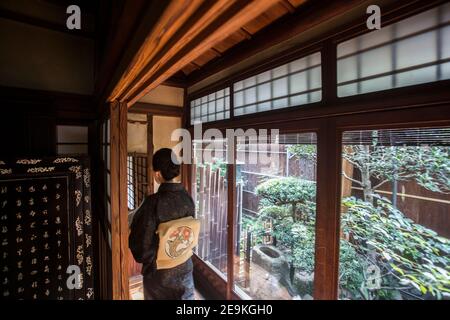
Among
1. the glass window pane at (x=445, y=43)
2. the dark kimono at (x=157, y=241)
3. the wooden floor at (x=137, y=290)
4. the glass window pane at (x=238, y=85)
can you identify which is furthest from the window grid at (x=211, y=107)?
the wooden floor at (x=137, y=290)

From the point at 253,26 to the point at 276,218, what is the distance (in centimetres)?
219

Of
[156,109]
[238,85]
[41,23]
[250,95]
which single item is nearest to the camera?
[41,23]

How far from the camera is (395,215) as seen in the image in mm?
1392

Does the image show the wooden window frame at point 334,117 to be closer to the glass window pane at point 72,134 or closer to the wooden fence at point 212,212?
the wooden fence at point 212,212

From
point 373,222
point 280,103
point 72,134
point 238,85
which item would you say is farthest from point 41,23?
point 373,222

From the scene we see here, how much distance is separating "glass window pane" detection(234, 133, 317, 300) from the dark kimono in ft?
3.10

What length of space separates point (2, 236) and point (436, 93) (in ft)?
9.93

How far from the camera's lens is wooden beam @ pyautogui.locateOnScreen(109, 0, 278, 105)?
57cm

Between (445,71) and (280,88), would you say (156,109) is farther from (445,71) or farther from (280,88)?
(445,71)

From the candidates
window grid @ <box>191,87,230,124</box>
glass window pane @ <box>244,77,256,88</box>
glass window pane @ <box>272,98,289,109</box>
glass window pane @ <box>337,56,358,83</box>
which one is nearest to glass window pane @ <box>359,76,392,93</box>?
glass window pane @ <box>337,56,358,83</box>

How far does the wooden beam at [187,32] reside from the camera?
566 millimetres

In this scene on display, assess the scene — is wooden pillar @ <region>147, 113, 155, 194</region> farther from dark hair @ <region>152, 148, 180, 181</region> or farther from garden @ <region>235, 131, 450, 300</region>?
garden @ <region>235, 131, 450, 300</region>

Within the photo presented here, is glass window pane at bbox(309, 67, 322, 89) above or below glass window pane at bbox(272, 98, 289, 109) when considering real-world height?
above

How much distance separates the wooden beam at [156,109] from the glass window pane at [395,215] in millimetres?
2929
